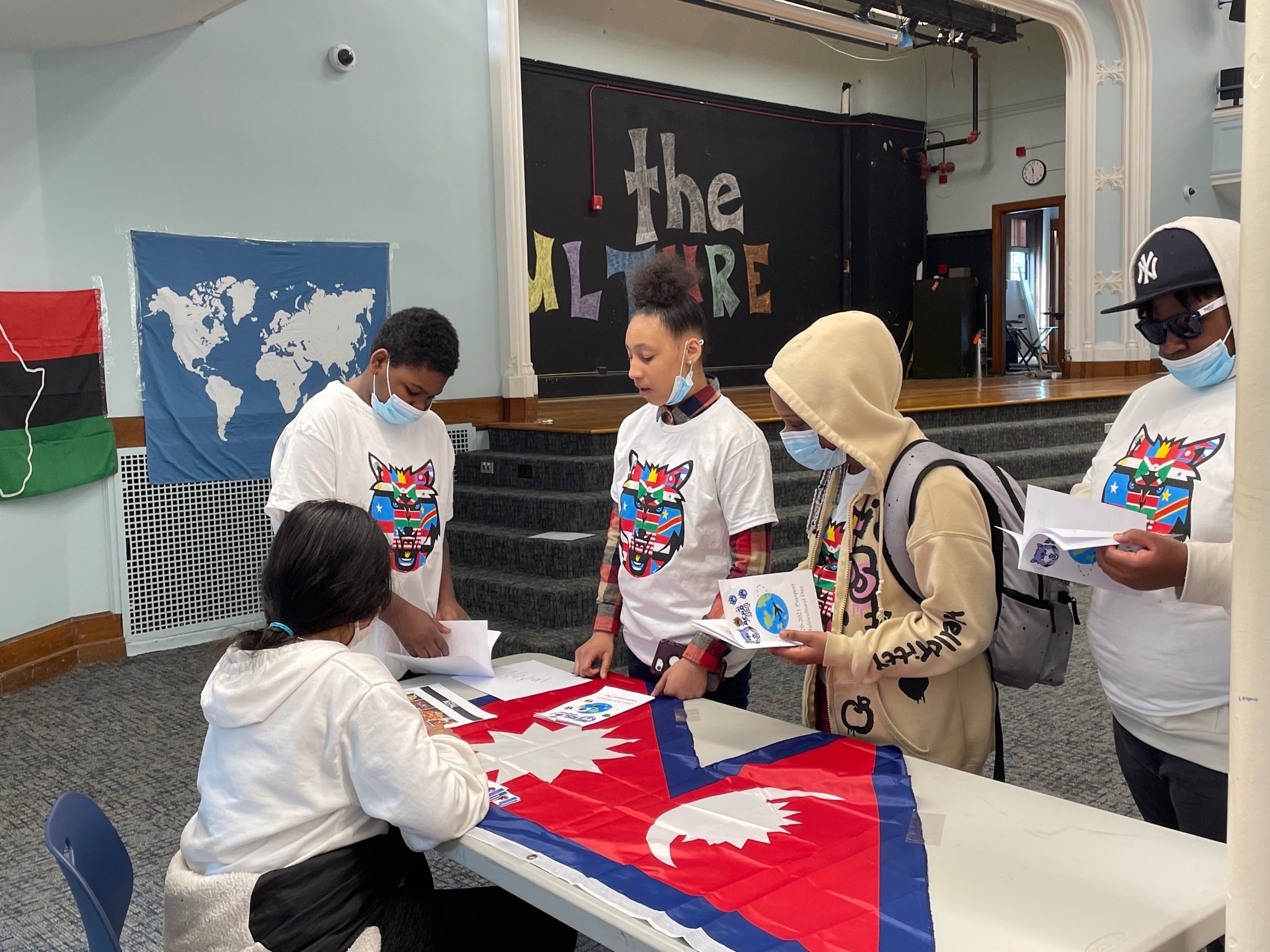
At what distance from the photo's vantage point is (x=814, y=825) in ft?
4.71

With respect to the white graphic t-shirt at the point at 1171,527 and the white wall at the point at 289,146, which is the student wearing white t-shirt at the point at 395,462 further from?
the white wall at the point at 289,146

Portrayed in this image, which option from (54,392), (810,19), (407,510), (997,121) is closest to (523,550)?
(54,392)

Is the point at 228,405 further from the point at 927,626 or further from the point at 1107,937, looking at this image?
the point at 1107,937

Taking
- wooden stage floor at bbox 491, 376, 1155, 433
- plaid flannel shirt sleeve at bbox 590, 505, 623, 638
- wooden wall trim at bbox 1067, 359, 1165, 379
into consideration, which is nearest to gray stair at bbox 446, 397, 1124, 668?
wooden stage floor at bbox 491, 376, 1155, 433

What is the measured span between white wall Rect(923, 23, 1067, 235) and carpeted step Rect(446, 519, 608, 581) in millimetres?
8514

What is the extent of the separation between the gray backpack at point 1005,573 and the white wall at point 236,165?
4212 millimetres

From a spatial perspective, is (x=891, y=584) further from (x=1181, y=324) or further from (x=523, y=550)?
(x=523, y=550)

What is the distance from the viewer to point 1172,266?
5.12 ft

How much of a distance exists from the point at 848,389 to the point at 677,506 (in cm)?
55

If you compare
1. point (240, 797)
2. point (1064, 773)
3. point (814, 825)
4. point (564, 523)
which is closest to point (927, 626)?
point (814, 825)

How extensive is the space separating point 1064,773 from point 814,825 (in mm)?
2155

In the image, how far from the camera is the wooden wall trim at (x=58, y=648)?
4453 mm

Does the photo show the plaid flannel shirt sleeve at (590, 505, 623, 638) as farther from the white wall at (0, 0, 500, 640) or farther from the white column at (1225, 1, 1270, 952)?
the white wall at (0, 0, 500, 640)

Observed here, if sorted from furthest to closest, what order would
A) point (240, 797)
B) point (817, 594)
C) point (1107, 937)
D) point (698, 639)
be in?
1. point (698, 639)
2. point (817, 594)
3. point (240, 797)
4. point (1107, 937)
